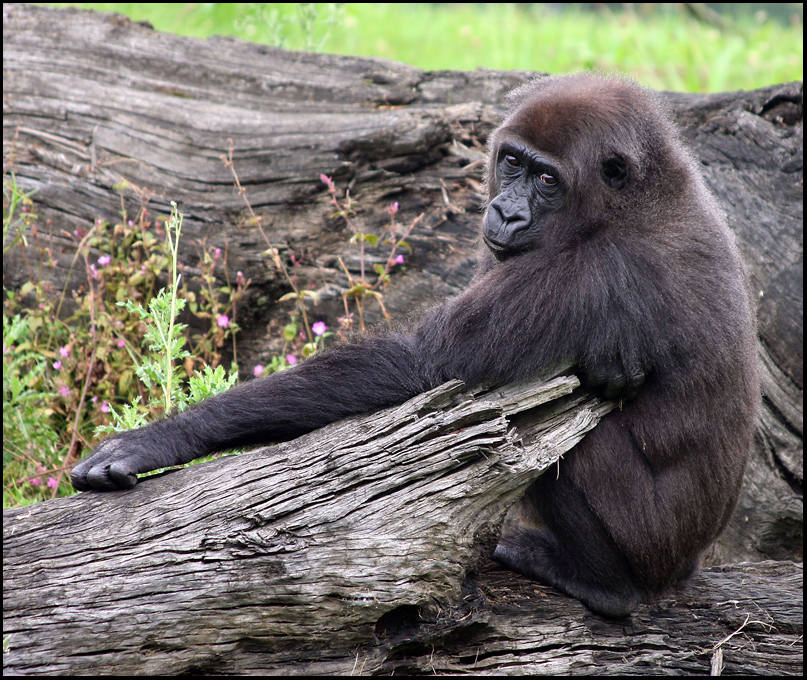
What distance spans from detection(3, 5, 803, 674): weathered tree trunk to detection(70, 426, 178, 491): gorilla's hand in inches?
84.9

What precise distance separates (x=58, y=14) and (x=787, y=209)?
5788 mm

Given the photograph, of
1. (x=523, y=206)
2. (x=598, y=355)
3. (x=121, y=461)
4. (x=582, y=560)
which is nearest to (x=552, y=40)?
(x=523, y=206)

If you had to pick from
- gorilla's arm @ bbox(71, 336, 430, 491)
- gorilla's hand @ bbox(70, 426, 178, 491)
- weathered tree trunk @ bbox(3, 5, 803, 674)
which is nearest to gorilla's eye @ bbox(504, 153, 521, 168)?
gorilla's arm @ bbox(71, 336, 430, 491)

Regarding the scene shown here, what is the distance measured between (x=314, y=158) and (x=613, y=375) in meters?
2.95

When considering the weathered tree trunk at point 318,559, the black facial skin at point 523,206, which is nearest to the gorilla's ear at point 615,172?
the black facial skin at point 523,206

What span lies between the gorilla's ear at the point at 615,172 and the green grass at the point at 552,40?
5126 mm

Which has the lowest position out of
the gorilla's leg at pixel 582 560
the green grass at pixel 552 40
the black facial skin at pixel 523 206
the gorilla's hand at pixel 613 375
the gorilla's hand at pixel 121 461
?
the gorilla's leg at pixel 582 560

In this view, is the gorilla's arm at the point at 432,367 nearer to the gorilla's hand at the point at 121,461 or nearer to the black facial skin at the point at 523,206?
the gorilla's hand at the point at 121,461

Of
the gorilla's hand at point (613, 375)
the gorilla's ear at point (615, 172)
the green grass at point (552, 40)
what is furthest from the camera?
the green grass at point (552, 40)

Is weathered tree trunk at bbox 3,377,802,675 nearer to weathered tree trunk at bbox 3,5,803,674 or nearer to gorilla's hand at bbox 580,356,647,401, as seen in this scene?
gorilla's hand at bbox 580,356,647,401

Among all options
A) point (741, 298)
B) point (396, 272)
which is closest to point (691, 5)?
point (396, 272)

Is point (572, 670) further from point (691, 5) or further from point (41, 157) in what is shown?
point (691, 5)

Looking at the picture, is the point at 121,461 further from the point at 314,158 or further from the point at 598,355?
the point at 314,158

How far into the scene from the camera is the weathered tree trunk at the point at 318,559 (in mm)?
2578
